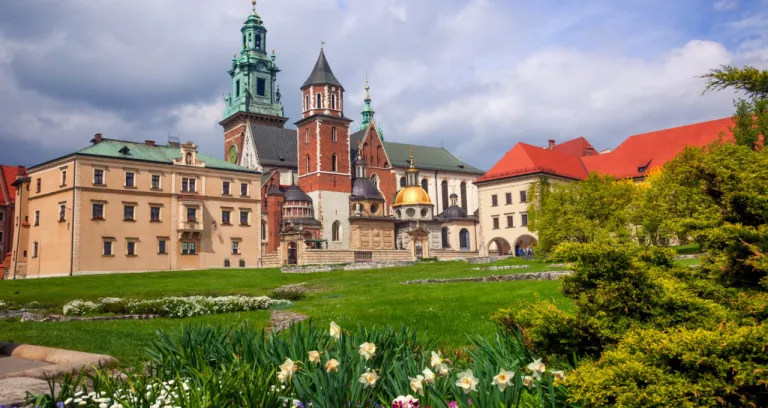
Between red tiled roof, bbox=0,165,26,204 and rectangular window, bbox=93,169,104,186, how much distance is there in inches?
957

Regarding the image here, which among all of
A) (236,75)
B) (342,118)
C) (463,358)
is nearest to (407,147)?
(342,118)

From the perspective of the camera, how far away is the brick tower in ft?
230

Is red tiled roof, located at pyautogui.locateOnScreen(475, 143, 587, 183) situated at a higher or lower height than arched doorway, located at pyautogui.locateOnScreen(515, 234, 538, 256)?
higher

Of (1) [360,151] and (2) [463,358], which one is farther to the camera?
(1) [360,151]

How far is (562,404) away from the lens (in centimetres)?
423

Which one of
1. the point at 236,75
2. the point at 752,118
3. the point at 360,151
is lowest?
the point at 752,118

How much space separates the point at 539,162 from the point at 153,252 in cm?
4131

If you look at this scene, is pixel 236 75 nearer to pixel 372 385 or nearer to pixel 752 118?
pixel 752 118

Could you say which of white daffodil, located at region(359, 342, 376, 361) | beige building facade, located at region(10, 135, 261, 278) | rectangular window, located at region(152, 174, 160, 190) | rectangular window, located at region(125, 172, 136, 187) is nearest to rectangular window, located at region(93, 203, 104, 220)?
beige building facade, located at region(10, 135, 261, 278)

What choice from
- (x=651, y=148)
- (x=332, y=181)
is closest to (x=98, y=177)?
(x=332, y=181)

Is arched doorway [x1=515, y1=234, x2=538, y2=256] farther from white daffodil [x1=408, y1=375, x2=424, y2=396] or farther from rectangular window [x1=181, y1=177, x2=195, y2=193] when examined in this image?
white daffodil [x1=408, y1=375, x2=424, y2=396]

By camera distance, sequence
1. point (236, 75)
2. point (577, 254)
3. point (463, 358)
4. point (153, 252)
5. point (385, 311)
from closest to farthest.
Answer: point (577, 254)
point (463, 358)
point (385, 311)
point (153, 252)
point (236, 75)

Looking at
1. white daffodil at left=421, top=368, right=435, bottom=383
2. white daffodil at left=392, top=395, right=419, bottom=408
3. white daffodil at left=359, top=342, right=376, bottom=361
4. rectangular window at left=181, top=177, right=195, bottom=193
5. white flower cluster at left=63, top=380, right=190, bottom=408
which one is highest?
rectangular window at left=181, top=177, right=195, bottom=193

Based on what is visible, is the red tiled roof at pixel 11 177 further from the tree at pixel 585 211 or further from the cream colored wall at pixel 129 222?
the tree at pixel 585 211
